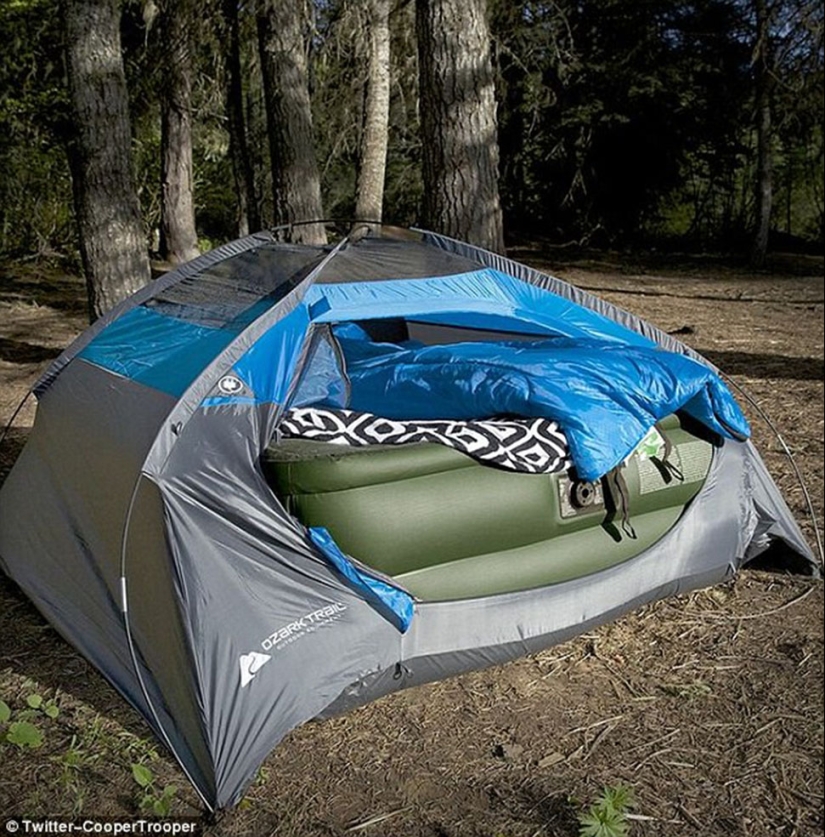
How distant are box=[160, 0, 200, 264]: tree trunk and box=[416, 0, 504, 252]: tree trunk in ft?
20.3

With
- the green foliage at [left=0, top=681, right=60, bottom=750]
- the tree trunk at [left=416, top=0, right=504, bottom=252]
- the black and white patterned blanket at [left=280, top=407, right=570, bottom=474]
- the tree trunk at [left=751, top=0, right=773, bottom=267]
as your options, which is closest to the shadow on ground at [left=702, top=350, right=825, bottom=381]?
the tree trunk at [left=416, top=0, right=504, bottom=252]

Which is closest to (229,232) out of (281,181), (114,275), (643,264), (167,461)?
(643,264)

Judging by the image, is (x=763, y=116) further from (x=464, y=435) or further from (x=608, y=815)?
(x=608, y=815)

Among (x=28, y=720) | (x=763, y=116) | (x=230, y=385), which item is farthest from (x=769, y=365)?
(x=763, y=116)

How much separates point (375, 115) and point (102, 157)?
16.0ft

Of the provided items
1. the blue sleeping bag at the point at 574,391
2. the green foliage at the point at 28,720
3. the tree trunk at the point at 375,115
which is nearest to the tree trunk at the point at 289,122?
the tree trunk at the point at 375,115

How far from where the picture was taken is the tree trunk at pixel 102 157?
5.82 metres

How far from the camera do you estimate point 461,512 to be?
300 centimetres

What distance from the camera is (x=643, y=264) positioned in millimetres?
15078

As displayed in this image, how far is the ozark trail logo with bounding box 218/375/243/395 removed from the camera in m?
2.94

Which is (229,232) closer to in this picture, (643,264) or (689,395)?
(643,264)

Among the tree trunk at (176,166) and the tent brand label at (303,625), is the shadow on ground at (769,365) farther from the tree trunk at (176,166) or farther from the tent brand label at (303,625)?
the tree trunk at (176,166)

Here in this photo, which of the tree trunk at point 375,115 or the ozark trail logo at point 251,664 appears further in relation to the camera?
the tree trunk at point 375,115

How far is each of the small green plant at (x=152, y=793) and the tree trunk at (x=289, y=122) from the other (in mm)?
6805
